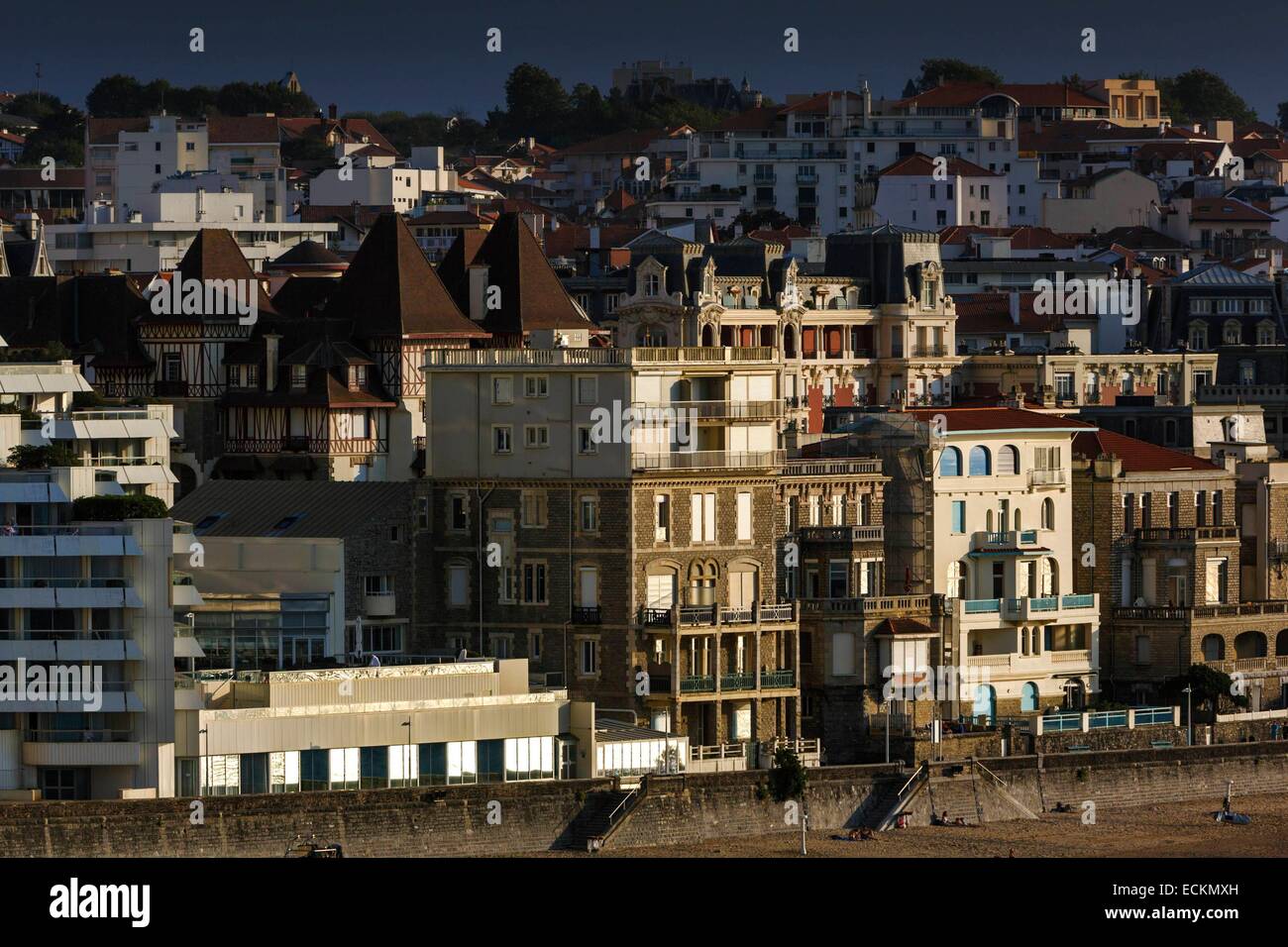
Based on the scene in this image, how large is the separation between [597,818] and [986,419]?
23108 mm

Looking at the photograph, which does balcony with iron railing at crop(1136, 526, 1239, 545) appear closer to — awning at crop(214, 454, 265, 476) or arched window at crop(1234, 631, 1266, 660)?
arched window at crop(1234, 631, 1266, 660)

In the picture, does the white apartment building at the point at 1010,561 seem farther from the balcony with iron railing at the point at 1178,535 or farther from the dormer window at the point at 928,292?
the dormer window at the point at 928,292

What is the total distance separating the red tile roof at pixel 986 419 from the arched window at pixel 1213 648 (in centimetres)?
661

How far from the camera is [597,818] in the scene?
3509 inches

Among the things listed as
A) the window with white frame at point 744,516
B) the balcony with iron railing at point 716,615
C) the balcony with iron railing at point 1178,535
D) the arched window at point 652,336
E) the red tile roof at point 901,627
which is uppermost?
the arched window at point 652,336

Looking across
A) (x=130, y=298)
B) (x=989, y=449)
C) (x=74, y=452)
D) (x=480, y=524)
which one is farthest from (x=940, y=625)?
(x=130, y=298)

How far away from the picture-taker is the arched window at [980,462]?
10631 centimetres

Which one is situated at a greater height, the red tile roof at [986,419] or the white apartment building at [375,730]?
the red tile roof at [986,419]

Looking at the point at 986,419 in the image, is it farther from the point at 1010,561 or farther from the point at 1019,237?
the point at 1019,237

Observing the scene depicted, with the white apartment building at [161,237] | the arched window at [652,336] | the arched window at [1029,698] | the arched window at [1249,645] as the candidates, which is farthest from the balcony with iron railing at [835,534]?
the white apartment building at [161,237]

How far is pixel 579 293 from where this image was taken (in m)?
150

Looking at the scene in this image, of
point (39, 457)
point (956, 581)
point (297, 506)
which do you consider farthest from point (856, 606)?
point (39, 457)

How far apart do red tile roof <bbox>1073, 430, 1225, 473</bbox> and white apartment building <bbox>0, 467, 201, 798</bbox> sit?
1386 inches
